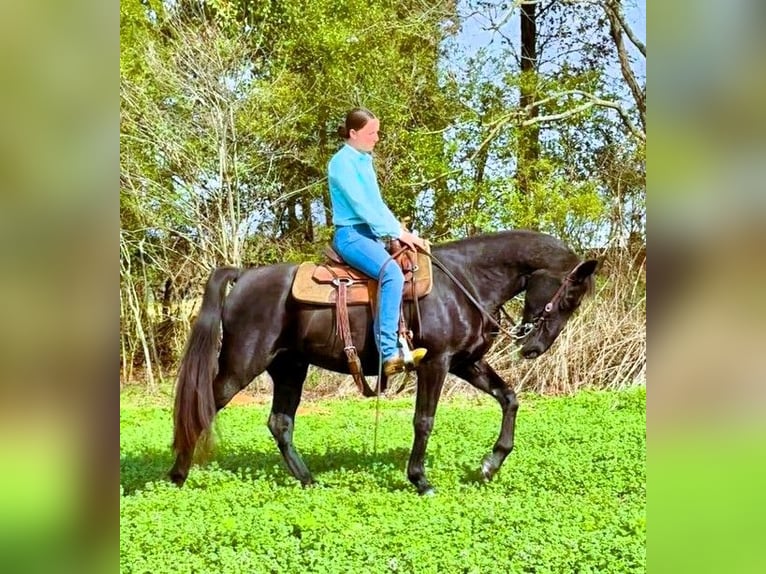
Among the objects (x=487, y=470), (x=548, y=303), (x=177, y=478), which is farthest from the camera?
(x=487, y=470)

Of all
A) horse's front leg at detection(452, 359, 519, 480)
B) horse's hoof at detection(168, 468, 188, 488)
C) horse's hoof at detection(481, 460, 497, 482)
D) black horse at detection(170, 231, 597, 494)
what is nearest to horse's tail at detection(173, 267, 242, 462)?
black horse at detection(170, 231, 597, 494)

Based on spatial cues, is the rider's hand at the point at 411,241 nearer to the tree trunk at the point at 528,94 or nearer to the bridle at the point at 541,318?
the bridle at the point at 541,318

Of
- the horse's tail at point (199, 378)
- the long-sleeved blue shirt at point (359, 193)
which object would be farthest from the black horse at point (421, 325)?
the long-sleeved blue shirt at point (359, 193)

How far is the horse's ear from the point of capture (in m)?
3.97

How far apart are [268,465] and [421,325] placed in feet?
5.19

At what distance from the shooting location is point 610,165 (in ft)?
20.4

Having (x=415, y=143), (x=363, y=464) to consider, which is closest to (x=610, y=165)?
(x=415, y=143)

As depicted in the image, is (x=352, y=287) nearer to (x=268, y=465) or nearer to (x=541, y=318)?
(x=541, y=318)

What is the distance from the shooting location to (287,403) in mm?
4469

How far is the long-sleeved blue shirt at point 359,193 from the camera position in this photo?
3.95m

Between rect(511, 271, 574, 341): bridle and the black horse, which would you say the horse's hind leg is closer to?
the black horse

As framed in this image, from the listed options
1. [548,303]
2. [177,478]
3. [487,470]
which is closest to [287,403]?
[177,478]

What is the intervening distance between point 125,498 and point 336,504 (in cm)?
126
